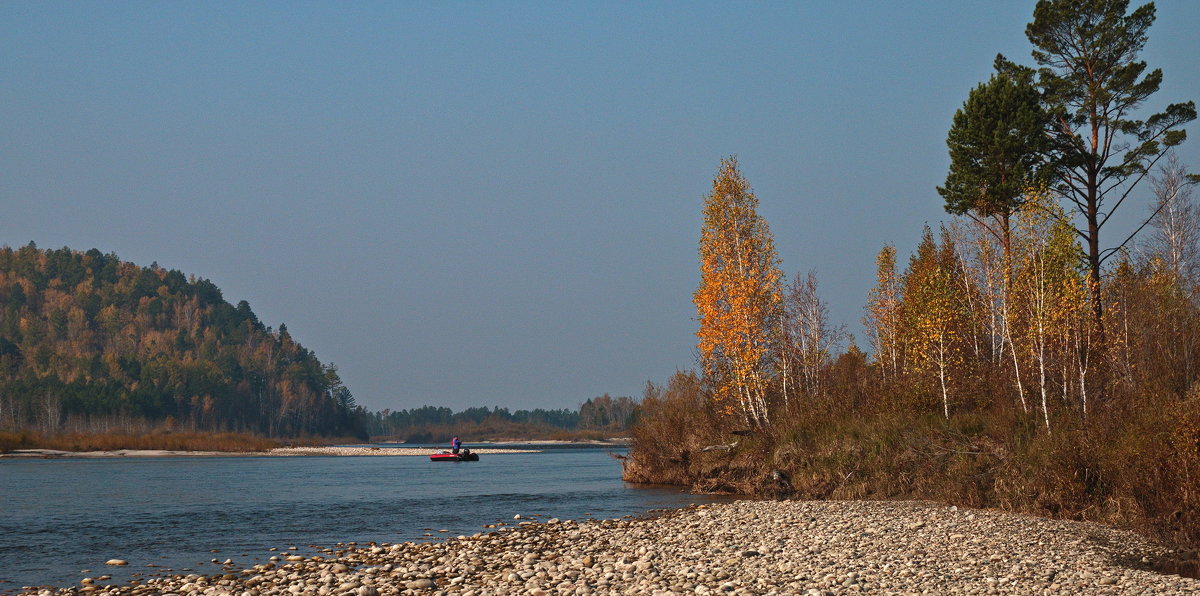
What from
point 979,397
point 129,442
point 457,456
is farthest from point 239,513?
point 129,442

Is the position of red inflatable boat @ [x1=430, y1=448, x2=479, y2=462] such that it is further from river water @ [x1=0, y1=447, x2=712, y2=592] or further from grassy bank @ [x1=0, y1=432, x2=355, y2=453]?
grassy bank @ [x1=0, y1=432, x2=355, y2=453]

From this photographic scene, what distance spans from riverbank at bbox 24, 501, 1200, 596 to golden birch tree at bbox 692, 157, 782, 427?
539 inches

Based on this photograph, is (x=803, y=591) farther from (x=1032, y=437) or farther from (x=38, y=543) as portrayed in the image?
(x=38, y=543)

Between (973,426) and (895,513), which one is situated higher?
(973,426)

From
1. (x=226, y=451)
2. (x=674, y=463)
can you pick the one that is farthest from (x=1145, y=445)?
(x=226, y=451)

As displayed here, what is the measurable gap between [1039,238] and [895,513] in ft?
34.4

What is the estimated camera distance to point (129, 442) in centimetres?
12788

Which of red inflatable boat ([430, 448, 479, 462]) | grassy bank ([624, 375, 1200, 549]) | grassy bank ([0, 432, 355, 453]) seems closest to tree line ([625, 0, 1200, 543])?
grassy bank ([624, 375, 1200, 549])

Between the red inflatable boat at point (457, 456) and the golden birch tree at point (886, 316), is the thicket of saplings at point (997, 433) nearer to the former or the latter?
the golden birch tree at point (886, 316)

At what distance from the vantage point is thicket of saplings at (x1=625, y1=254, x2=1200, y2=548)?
2025 cm

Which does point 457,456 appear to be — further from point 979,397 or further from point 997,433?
point 997,433

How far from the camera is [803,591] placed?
14.6 meters

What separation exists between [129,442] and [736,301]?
11555 centimetres

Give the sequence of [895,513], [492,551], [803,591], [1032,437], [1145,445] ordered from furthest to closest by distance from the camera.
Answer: [1032,437] < [895,513] < [492,551] < [1145,445] < [803,591]
